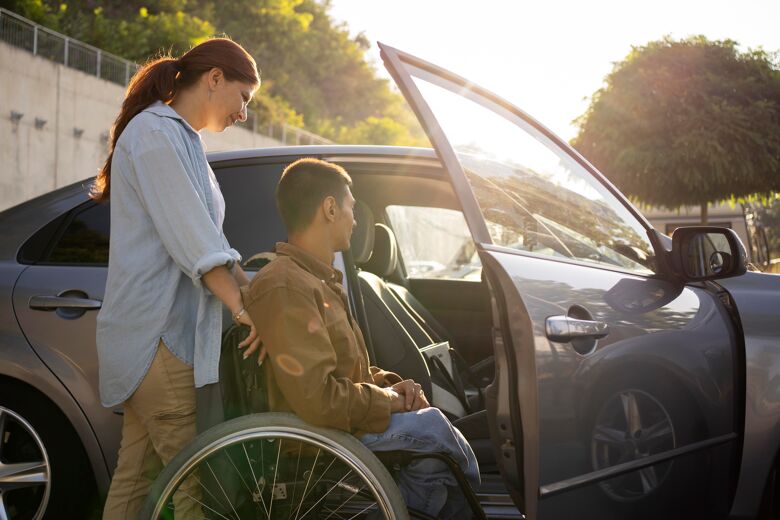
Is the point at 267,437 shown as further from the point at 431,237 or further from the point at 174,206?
the point at 431,237

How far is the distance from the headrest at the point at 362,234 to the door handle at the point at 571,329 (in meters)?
1.23

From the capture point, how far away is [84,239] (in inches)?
→ 129

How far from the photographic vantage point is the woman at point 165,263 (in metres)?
2.36

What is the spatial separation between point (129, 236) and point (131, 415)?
1.85ft

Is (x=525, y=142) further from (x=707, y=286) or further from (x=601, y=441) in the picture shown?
(x=601, y=441)

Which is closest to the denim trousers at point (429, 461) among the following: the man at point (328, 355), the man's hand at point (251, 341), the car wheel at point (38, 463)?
the man at point (328, 355)

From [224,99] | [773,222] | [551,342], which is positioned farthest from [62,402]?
[773,222]

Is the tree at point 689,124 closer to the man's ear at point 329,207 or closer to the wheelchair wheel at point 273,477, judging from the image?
the man's ear at point 329,207

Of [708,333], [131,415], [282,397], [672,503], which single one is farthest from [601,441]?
[131,415]

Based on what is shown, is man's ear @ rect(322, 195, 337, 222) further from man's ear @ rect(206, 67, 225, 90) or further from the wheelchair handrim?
the wheelchair handrim

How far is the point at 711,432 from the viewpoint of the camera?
102 inches

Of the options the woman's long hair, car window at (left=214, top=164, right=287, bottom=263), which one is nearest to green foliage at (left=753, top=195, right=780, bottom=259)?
car window at (left=214, top=164, right=287, bottom=263)

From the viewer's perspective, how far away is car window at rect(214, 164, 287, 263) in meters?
3.32

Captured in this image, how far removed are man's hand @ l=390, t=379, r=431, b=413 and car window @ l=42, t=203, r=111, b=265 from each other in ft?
4.42
